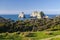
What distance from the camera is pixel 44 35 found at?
2650cm

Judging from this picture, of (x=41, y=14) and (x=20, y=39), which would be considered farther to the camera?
(x=41, y=14)

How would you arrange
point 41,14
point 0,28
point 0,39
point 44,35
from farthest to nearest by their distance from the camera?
1. point 41,14
2. point 0,28
3. point 44,35
4. point 0,39

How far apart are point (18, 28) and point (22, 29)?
116cm

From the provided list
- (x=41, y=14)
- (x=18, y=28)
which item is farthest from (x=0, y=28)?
(x=41, y=14)

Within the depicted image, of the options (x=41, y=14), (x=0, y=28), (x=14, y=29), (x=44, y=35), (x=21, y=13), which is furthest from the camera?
(x=21, y=13)

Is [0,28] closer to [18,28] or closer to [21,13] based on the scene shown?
[18,28]

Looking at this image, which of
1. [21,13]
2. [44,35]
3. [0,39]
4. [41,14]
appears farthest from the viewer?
[21,13]

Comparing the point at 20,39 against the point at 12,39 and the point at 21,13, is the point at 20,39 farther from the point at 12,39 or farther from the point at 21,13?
the point at 21,13

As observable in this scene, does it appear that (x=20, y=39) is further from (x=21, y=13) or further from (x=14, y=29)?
(x=21, y=13)

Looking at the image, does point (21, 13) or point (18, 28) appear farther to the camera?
point (21, 13)

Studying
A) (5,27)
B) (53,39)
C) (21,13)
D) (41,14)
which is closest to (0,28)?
(5,27)

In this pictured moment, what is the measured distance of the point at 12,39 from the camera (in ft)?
76.8

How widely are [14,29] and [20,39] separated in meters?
25.5

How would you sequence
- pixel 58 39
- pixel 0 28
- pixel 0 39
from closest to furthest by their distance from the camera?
pixel 58 39, pixel 0 39, pixel 0 28
